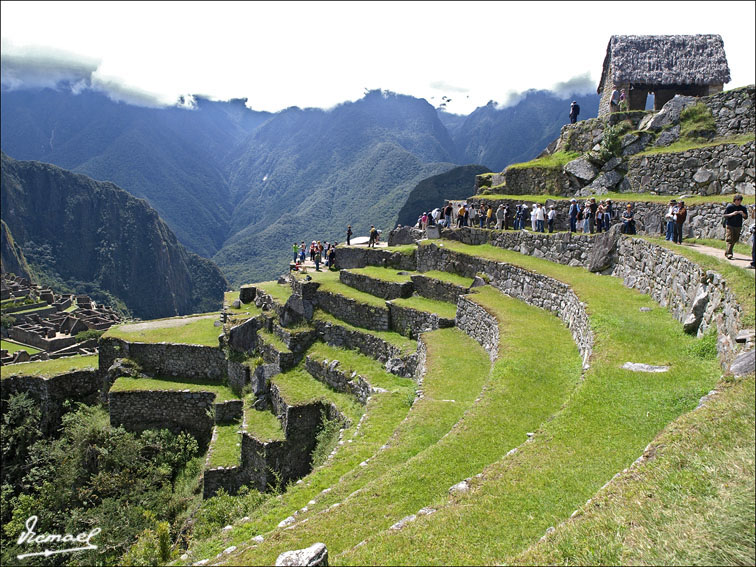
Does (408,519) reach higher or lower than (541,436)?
lower

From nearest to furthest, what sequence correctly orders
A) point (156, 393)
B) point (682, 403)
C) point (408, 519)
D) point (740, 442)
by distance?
point (740, 442) < point (408, 519) < point (682, 403) < point (156, 393)

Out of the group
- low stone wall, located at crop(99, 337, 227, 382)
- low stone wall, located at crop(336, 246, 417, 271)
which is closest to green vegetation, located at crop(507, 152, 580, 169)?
low stone wall, located at crop(336, 246, 417, 271)

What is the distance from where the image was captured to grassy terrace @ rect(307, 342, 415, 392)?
14.3m

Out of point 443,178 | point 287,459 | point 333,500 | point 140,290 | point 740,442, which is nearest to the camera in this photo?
point 740,442

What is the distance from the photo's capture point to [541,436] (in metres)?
6.82

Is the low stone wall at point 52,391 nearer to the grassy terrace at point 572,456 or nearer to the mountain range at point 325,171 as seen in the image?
the grassy terrace at point 572,456

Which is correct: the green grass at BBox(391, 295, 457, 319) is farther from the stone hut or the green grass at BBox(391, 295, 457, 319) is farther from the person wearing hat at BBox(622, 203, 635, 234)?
the stone hut

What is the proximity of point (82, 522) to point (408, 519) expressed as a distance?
46.8ft

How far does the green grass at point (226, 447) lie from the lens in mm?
15547

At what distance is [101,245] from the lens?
16438 centimetres

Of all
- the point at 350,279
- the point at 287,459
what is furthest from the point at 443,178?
the point at 287,459

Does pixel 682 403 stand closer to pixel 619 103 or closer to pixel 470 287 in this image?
pixel 470 287

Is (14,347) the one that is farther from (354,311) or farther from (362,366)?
(362,366)

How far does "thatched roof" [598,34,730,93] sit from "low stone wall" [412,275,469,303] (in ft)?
48.0
